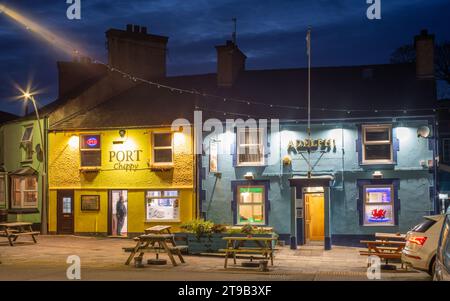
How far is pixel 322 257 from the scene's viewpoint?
22156 millimetres

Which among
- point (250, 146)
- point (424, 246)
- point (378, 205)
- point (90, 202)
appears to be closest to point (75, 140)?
point (90, 202)

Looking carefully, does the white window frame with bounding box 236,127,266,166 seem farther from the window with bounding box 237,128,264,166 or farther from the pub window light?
the pub window light

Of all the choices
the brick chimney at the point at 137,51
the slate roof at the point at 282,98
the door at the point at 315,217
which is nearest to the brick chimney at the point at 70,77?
the brick chimney at the point at 137,51

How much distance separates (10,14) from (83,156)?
44.8 feet

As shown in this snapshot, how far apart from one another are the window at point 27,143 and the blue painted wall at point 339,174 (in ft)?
29.7

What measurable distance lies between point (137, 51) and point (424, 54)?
14.5 meters

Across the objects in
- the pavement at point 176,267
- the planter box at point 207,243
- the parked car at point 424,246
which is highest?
the parked car at point 424,246

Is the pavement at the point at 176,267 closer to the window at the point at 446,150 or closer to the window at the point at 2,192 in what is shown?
the window at the point at 2,192

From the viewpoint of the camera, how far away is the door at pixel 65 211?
29609 millimetres

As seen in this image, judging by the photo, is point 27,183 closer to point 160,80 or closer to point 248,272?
point 160,80

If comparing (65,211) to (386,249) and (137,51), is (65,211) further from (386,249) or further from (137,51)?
(386,249)

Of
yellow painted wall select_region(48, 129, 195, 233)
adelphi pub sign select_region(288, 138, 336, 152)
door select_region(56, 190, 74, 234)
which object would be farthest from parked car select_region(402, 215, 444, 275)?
door select_region(56, 190, 74, 234)

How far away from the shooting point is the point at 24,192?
102 feet

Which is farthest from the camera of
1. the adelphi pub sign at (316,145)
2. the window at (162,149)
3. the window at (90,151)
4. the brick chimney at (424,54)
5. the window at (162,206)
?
the window at (90,151)
